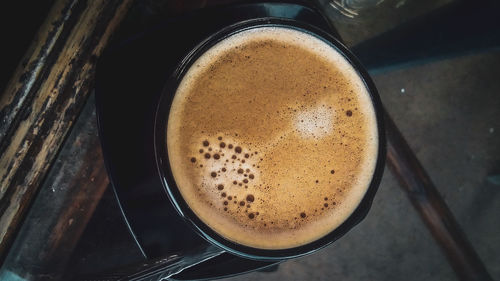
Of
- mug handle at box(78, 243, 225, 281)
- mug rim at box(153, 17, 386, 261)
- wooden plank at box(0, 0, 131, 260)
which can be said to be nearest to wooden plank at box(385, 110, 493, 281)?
mug rim at box(153, 17, 386, 261)

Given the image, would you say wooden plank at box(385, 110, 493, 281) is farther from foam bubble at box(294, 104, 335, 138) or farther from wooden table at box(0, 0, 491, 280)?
foam bubble at box(294, 104, 335, 138)

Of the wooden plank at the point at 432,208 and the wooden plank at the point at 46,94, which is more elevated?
the wooden plank at the point at 46,94

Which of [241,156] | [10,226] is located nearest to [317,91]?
[241,156]

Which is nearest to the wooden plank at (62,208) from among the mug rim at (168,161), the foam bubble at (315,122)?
the mug rim at (168,161)

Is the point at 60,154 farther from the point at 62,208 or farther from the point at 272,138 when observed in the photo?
the point at 272,138

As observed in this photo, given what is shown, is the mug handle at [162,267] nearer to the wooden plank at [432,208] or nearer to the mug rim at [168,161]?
the mug rim at [168,161]

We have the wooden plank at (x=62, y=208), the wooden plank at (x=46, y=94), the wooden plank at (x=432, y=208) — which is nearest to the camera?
the wooden plank at (x=46, y=94)

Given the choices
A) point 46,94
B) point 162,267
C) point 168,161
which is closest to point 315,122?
point 168,161

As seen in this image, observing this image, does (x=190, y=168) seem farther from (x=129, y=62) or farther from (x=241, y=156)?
(x=129, y=62)
